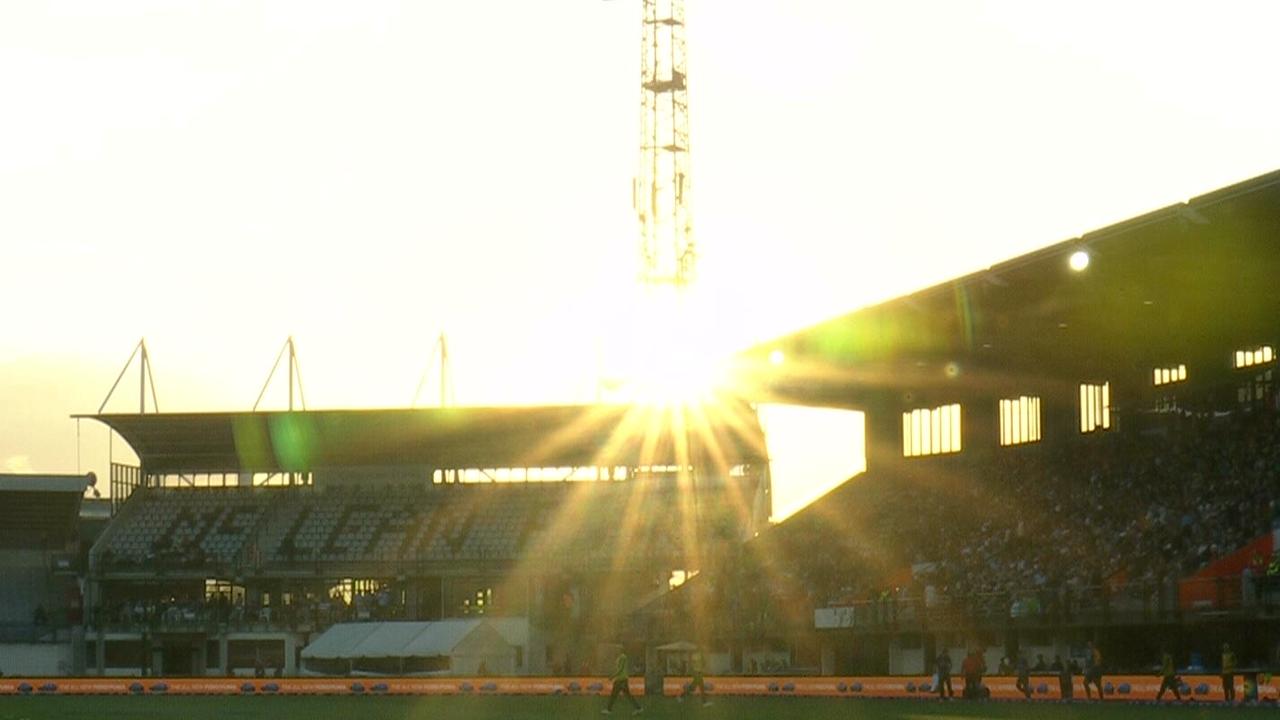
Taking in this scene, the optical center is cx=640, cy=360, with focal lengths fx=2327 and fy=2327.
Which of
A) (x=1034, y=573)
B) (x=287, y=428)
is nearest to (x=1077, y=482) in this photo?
(x=1034, y=573)

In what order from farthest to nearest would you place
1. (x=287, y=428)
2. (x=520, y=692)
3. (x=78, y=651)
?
(x=287, y=428) → (x=78, y=651) → (x=520, y=692)

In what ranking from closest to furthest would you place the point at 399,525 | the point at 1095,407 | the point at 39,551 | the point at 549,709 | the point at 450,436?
the point at 549,709, the point at 1095,407, the point at 399,525, the point at 450,436, the point at 39,551

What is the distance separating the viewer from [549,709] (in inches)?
2192

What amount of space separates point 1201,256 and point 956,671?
14874 mm

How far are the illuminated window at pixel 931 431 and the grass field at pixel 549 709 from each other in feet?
103

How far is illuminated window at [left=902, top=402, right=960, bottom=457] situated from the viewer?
301ft

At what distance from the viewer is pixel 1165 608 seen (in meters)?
62.7

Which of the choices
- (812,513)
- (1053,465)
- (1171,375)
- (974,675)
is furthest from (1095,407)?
(974,675)

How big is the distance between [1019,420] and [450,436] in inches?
1259

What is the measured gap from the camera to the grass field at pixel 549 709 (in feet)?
157

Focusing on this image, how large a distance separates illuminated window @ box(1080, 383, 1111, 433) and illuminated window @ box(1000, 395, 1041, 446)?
97.5 inches

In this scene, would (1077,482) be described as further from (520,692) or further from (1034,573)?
(520,692)

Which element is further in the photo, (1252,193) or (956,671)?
(956,671)

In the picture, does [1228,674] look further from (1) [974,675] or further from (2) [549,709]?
(2) [549,709]
